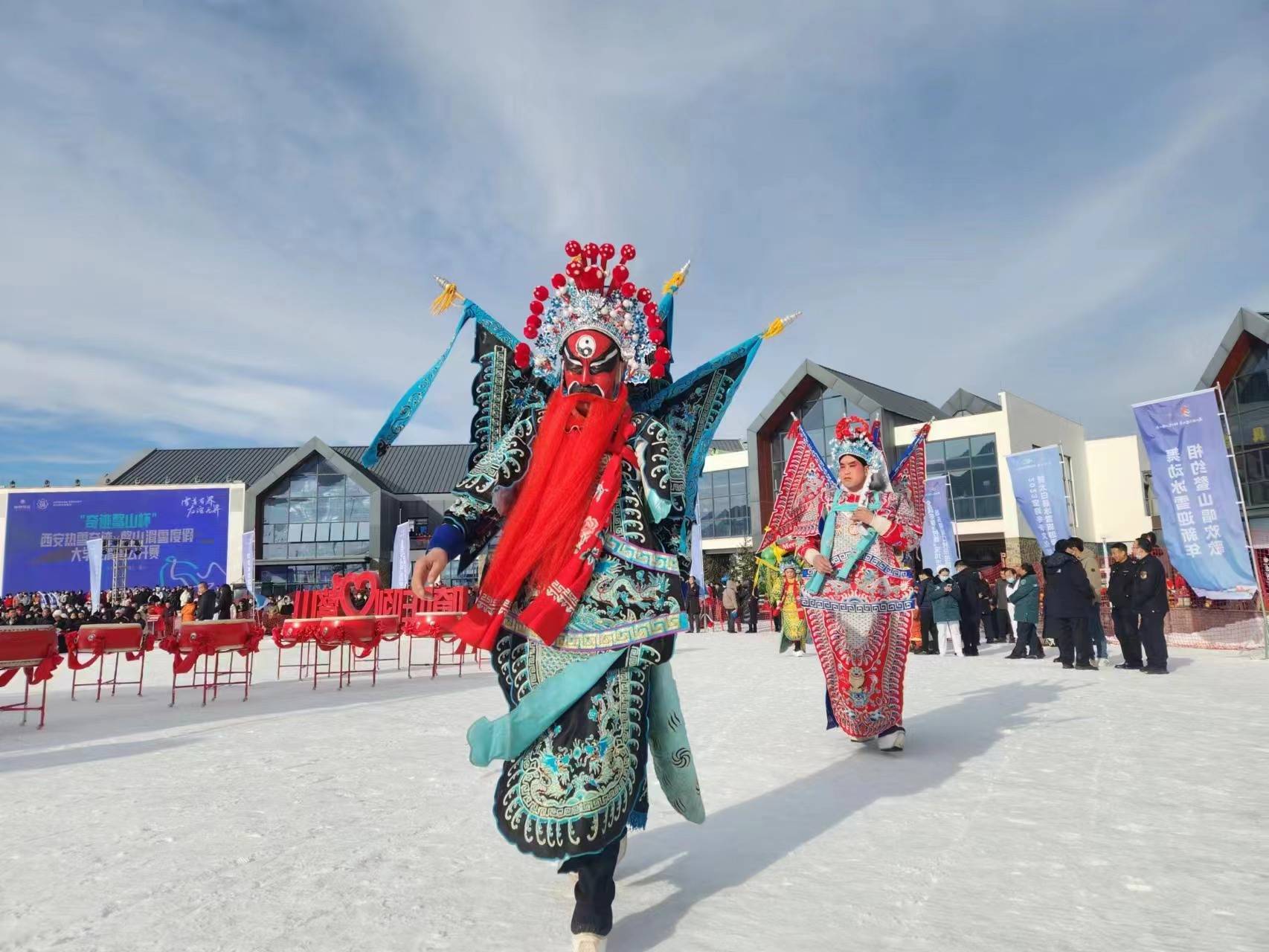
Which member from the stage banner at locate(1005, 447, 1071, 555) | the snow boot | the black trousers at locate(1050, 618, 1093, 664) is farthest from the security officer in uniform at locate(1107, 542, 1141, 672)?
the snow boot

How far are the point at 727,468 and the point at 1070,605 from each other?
24.8 metres

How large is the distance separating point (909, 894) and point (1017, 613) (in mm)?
10645

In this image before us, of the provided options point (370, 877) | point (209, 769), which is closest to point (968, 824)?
point (370, 877)

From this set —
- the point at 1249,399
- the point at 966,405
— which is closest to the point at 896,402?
the point at 966,405

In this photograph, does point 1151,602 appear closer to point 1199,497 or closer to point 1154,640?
point 1154,640

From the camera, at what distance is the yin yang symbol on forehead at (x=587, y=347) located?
9.89 ft

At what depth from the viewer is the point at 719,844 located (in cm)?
336

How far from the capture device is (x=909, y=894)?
2.72 metres

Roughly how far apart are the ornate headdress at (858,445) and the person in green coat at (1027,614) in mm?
7416

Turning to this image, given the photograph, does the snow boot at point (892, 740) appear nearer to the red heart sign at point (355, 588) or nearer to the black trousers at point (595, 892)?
the black trousers at point (595, 892)

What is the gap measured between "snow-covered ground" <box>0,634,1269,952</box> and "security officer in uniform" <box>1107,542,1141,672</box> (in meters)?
3.75

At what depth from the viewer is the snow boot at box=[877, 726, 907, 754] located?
5.13 metres

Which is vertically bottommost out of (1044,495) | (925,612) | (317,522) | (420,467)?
(925,612)

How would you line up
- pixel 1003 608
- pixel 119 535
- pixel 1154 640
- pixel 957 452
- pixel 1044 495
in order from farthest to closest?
pixel 119 535, pixel 957 452, pixel 1003 608, pixel 1044 495, pixel 1154 640
